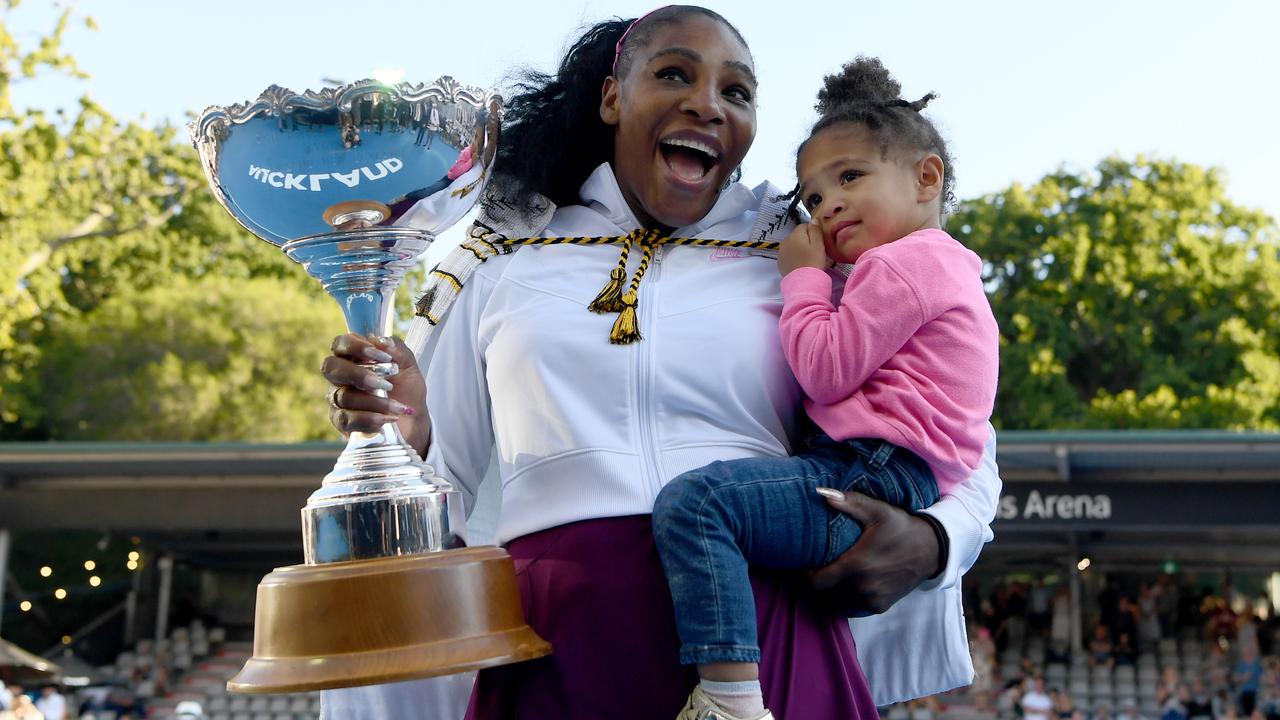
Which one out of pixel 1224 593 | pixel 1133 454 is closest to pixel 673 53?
pixel 1133 454

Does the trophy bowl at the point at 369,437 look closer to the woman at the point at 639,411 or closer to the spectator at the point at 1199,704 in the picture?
the woman at the point at 639,411

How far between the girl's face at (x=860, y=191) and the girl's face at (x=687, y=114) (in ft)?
0.45

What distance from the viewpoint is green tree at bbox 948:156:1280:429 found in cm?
2750

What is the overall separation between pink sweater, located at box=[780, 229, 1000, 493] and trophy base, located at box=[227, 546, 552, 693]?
613 mm

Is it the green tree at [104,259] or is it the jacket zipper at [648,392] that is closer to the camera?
the jacket zipper at [648,392]

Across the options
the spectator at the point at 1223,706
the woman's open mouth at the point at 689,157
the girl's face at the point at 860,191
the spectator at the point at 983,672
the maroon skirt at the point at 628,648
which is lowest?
the spectator at the point at 1223,706

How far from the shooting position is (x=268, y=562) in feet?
69.6

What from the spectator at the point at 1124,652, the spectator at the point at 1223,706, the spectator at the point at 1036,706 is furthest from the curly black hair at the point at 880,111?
the spectator at the point at 1124,652

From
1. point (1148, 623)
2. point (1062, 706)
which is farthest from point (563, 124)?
point (1148, 623)

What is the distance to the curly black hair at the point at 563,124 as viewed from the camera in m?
2.72

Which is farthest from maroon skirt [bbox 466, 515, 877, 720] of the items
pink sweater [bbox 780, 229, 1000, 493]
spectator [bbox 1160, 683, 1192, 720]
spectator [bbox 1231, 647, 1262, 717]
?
spectator [bbox 1231, 647, 1262, 717]

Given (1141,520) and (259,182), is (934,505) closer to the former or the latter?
(259,182)

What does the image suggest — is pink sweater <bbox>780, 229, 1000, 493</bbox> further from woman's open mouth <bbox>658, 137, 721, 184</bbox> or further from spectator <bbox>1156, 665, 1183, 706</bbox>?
spectator <bbox>1156, 665, 1183, 706</bbox>

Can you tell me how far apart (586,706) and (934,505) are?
0.63m
